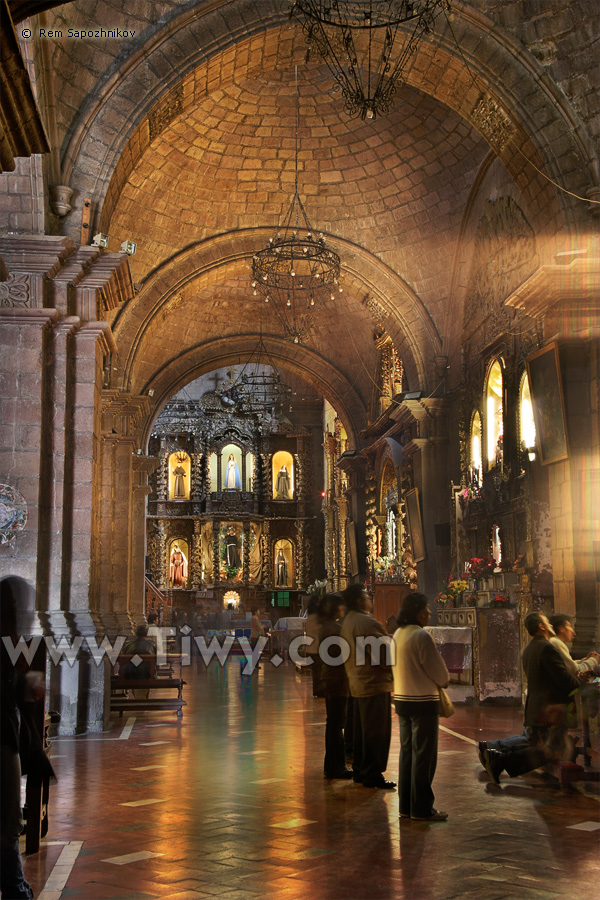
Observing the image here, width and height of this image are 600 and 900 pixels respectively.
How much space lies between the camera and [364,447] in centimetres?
2391

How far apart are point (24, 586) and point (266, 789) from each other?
3280 mm

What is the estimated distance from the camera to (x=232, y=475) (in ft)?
120

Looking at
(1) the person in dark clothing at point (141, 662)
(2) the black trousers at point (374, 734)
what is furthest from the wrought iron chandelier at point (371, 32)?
(1) the person in dark clothing at point (141, 662)

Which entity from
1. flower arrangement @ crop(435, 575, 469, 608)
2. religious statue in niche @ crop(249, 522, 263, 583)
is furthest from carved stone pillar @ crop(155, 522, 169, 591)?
flower arrangement @ crop(435, 575, 469, 608)

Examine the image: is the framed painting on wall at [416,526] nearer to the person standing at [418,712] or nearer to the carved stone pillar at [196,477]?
the person standing at [418,712]

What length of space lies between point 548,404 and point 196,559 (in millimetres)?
25645

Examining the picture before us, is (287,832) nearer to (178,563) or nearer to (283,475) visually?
(178,563)

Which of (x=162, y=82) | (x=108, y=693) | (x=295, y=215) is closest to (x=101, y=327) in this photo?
(x=162, y=82)

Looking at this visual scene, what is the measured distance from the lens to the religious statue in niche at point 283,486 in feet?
121

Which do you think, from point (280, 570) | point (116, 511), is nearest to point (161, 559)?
point (280, 570)

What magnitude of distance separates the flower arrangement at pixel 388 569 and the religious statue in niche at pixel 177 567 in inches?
596

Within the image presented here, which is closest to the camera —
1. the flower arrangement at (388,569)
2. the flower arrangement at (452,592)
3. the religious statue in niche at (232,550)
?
the flower arrangement at (452,592)

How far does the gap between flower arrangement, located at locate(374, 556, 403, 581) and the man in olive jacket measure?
496 inches

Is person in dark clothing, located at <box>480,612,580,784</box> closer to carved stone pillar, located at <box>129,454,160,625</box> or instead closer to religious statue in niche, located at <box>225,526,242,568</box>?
carved stone pillar, located at <box>129,454,160,625</box>
